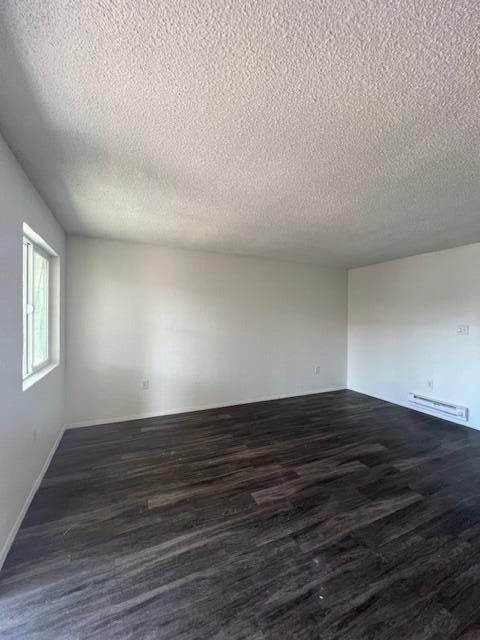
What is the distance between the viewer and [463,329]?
3414 millimetres

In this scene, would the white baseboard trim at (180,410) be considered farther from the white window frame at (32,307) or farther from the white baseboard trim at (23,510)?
the white window frame at (32,307)

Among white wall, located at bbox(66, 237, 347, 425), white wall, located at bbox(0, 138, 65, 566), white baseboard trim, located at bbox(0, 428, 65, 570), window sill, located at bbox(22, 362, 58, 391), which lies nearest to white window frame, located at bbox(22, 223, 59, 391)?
window sill, located at bbox(22, 362, 58, 391)

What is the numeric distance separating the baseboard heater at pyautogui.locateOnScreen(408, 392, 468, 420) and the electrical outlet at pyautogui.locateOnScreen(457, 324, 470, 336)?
949 mm

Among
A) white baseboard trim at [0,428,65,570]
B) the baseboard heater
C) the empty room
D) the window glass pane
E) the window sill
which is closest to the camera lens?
the empty room

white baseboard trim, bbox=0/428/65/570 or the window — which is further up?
the window

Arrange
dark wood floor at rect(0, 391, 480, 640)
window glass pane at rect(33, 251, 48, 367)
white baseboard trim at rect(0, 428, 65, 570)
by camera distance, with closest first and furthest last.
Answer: dark wood floor at rect(0, 391, 480, 640)
white baseboard trim at rect(0, 428, 65, 570)
window glass pane at rect(33, 251, 48, 367)

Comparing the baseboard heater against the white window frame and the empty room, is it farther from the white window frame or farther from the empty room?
the white window frame

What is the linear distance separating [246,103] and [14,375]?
1.99m

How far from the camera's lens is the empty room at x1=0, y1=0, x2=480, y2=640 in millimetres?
946

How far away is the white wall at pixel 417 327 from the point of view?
3365 mm

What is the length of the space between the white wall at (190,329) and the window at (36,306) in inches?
18.2

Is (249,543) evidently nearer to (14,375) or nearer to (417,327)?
(14,375)

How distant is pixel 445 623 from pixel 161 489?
1.81 meters

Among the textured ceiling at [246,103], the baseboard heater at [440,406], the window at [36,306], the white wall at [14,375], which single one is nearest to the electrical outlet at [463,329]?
the baseboard heater at [440,406]
